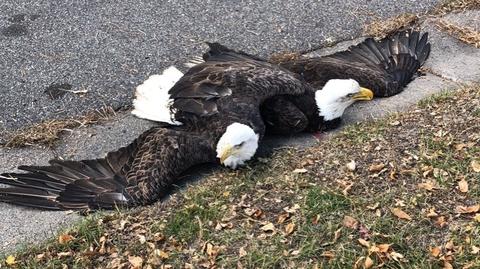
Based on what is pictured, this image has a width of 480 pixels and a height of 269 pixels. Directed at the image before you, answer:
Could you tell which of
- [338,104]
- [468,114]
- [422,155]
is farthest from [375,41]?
[422,155]

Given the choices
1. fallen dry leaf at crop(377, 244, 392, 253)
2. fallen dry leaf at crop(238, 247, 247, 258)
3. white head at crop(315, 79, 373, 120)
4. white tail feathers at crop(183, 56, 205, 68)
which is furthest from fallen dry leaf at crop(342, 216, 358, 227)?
white tail feathers at crop(183, 56, 205, 68)

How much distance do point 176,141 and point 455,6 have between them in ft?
11.9

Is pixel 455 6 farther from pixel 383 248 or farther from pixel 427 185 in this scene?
pixel 383 248

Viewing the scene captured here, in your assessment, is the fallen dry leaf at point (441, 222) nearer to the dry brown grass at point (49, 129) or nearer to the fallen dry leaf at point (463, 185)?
the fallen dry leaf at point (463, 185)

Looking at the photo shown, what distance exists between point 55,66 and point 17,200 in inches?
69.8

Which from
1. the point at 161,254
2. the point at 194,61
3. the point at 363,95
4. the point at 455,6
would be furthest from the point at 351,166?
the point at 455,6

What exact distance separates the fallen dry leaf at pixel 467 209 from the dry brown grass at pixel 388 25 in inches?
113

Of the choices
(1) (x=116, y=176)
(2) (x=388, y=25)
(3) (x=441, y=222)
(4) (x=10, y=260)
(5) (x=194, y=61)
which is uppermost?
(2) (x=388, y=25)

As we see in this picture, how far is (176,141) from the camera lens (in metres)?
5.04

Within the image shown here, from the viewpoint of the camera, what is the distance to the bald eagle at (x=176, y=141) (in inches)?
188

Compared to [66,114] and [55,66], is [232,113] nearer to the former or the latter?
[66,114]

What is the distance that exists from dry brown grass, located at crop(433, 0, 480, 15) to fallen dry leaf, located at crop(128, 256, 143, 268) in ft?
14.4

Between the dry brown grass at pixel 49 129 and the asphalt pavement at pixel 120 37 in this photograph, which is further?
the asphalt pavement at pixel 120 37

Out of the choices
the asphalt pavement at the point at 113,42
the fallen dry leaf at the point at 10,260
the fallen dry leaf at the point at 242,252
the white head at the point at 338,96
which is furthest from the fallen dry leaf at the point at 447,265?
the fallen dry leaf at the point at 10,260
